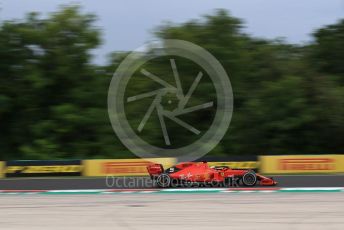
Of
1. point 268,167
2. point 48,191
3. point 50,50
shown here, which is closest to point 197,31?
point 50,50

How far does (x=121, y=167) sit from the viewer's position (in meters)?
18.3

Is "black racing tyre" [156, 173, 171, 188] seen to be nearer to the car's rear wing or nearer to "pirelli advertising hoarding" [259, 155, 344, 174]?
the car's rear wing

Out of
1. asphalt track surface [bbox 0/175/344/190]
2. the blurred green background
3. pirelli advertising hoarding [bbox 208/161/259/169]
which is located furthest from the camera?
the blurred green background

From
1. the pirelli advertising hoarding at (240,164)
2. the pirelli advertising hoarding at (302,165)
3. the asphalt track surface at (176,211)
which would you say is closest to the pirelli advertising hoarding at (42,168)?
the asphalt track surface at (176,211)

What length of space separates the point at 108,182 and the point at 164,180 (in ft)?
6.86

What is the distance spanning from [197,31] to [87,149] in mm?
9482

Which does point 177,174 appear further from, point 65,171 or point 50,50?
point 50,50

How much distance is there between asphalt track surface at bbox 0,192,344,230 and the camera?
9.76m

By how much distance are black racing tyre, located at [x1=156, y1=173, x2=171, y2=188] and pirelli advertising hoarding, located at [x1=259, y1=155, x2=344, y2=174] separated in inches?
140

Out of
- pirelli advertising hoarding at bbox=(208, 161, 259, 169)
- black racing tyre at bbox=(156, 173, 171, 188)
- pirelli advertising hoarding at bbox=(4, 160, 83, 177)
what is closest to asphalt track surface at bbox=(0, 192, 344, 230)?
black racing tyre at bbox=(156, 173, 171, 188)

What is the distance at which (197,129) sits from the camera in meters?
29.7
